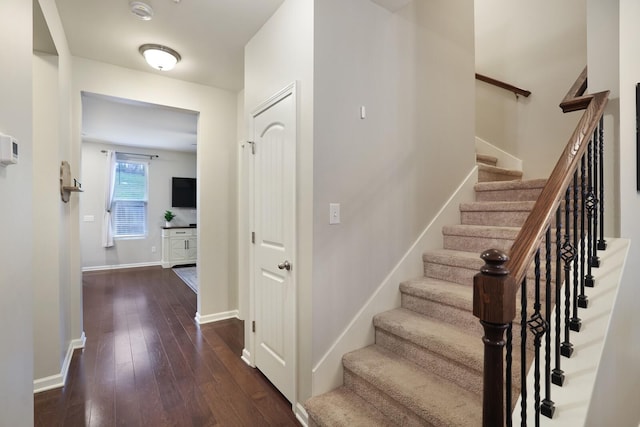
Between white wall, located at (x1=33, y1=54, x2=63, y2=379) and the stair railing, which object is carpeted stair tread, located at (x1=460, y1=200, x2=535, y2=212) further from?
white wall, located at (x1=33, y1=54, x2=63, y2=379)

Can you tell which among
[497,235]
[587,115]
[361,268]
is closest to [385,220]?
[361,268]

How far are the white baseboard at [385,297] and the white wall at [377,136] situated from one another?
0.18ft

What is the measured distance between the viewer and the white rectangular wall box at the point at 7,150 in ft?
3.90

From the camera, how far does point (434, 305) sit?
2.09 m

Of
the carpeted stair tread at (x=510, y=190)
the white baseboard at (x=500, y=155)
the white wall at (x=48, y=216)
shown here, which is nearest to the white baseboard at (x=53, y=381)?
the white wall at (x=48, y=216)

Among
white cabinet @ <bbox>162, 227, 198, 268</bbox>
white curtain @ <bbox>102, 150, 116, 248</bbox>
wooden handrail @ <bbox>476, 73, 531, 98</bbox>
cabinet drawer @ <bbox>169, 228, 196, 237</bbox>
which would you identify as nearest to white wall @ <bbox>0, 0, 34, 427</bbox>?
wooden handrail @ <bbox>476, 73, 531, 98</bbox>

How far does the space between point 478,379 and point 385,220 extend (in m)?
1.10

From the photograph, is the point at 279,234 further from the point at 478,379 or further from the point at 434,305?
the point at 478,379

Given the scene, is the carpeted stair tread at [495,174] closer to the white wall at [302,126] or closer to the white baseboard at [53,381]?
the white wall at [302,126]

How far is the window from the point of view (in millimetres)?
6719

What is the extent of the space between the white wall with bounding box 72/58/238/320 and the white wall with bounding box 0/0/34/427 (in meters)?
2.00

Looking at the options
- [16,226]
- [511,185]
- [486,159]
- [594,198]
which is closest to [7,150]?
[16,226]

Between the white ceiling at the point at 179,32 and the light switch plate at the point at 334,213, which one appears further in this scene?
the white ceiling at the point at 179,32

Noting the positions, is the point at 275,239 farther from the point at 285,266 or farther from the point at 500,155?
the point at 500,155
